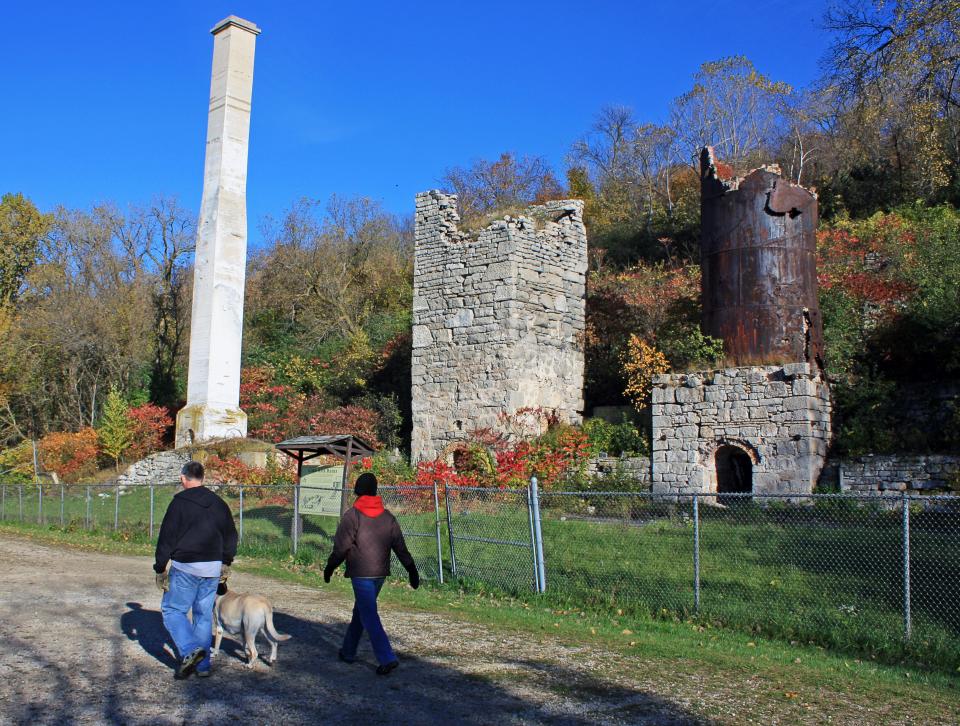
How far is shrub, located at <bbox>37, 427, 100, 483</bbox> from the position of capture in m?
26.2

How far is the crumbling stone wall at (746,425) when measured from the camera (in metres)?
15.8

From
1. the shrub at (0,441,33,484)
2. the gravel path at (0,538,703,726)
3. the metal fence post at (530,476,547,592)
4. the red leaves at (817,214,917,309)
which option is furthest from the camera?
the shrub at (0,441,33,484)

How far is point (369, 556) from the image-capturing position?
22.0ft

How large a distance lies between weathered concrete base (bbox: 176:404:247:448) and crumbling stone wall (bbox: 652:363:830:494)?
12.7 m

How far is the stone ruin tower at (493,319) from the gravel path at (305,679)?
10740 mm

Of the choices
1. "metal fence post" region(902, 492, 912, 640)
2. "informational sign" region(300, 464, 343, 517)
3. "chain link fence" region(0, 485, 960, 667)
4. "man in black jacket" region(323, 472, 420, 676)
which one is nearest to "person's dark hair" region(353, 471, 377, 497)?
"man in black jacket" region(323, 472, 420, 676)

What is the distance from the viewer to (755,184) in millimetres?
17422

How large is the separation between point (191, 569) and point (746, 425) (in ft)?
40.6

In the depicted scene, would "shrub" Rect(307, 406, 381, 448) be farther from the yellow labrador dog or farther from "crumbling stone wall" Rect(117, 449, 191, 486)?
the yellow labrador dog

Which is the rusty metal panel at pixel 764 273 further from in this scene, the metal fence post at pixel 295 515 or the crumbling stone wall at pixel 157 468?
Result: the crumbling stone wall at pixel 157 468

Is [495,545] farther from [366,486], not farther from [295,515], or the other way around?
[366,486]

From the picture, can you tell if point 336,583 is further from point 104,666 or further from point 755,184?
point 755,184

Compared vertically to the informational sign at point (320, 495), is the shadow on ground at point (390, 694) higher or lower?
lower

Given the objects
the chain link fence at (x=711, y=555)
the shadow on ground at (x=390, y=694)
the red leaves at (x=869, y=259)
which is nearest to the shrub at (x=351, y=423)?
the chain link fence at (x=711, y=555)
